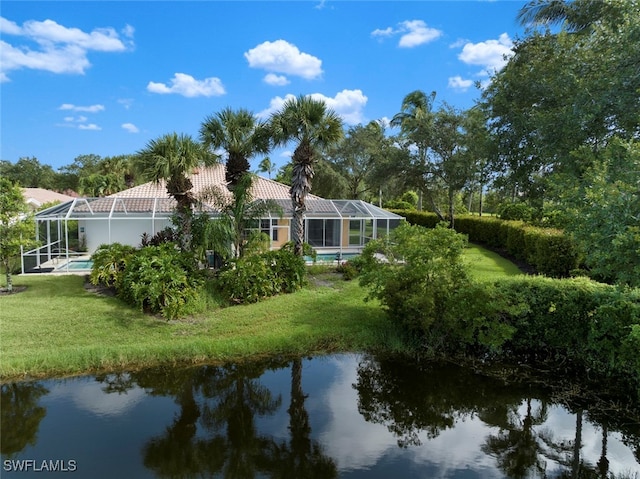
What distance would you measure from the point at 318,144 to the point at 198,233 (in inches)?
201

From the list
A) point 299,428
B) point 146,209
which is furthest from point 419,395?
point 146,209

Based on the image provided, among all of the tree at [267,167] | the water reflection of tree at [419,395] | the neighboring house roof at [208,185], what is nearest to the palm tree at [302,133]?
the neighboring house roof at [208,185]

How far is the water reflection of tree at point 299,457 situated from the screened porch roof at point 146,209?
8.65 m

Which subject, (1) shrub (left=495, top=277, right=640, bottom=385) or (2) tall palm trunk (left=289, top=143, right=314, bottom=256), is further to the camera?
(2) tall palm trunk (left=289, top=143, right=314, bottom=256)

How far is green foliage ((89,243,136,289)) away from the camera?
11812 millimetres

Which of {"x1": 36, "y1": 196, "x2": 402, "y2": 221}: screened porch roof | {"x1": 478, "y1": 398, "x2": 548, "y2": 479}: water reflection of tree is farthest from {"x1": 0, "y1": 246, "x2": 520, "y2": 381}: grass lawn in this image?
{"x1": 36, "y1": 196, "x2": 402, "y2": 221}: screened porch roof

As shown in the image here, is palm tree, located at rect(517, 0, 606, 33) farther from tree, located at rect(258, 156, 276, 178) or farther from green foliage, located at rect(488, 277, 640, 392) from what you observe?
tree, located at rect(258, 156, 276, 178)

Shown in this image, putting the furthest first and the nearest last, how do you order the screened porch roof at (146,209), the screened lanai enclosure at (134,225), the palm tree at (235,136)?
1. the screened lanai enclosure at (134,225)
2. the screened porch roof at (146,209)
3. the palm tree at (235,136)

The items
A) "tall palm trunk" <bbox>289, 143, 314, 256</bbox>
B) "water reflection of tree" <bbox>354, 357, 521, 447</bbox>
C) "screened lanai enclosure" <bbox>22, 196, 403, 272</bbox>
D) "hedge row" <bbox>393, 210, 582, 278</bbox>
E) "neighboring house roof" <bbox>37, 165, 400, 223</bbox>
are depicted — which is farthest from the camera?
"neighboring house roof" <bbox>37, 165, 400, 223</bbox>

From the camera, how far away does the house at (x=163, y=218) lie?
17281mm

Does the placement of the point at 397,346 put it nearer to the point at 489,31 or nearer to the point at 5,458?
the point at 5,458

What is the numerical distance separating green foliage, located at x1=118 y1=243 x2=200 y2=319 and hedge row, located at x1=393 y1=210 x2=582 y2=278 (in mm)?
8475

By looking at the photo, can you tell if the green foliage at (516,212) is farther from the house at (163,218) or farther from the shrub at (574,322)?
the shrub at (574,322)

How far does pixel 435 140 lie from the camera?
2428 centimetres
